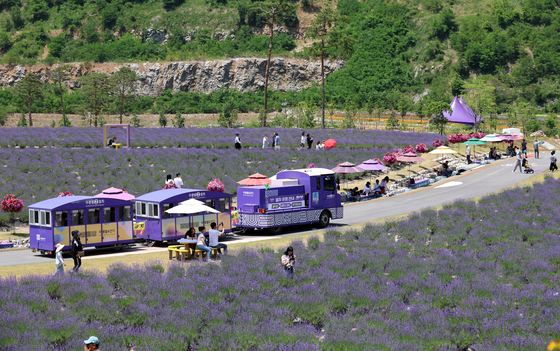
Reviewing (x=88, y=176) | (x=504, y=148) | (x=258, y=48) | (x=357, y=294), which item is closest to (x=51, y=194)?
(x=88, y=176)

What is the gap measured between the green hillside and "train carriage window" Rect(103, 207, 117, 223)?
3127 inches

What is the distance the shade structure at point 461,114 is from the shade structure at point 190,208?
69.1 m

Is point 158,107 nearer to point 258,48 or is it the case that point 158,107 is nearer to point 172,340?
point 258,48

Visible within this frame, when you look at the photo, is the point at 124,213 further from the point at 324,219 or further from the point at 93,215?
the point at 324,219

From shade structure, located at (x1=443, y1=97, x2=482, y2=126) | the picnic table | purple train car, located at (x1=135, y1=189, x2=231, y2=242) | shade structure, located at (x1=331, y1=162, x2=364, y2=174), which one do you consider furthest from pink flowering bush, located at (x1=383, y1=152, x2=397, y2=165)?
shade structure, located at (x1=443, y1=97, x2=482, y2=126)

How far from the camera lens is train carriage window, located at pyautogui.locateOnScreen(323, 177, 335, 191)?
3031cm

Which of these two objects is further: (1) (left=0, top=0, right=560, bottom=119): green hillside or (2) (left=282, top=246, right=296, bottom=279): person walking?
(1) (left=0, top=0, right=560, bottom=119): green hillside

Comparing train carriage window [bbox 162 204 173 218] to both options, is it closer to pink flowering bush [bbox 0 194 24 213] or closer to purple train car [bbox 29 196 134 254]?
purple train car [bbox 29 196 134 254]

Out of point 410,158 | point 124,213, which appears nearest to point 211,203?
point 124,213

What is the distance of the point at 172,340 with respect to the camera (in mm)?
12688

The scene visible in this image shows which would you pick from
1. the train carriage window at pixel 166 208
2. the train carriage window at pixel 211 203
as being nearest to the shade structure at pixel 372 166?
the train carriage window at pixel 211 203

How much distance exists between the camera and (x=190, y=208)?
79.7ft

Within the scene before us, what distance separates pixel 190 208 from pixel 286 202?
6.24 metres

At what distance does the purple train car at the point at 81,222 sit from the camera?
22.7 m
